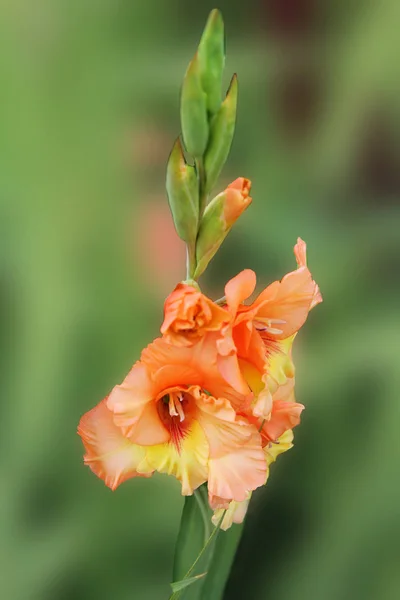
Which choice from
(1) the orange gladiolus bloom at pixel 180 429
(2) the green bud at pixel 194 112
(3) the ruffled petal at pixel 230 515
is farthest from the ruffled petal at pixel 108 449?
(2) the green bud at pixel 194 112

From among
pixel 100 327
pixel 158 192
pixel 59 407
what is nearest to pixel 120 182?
pixel 158 192

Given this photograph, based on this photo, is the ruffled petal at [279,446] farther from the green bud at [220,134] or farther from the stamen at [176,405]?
the green bud at [220,134]

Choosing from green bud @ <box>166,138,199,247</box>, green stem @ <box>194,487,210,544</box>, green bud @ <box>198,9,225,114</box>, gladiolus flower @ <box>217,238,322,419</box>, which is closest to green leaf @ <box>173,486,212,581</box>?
green stem @ <box>194,487,210,544</box>

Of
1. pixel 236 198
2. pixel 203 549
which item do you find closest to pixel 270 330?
pixel 236 198

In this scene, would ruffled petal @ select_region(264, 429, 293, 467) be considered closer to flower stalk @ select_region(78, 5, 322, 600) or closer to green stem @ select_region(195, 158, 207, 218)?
flower stalk @ select_region(78, 5, 322, 600)

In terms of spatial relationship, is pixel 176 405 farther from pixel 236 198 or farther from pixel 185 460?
pixel 236 198
